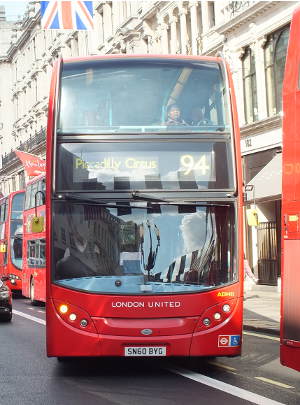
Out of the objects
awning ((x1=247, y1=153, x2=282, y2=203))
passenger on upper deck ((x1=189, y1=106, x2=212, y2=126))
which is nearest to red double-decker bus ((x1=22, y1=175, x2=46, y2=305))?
awning ((x1=247, y1=153, x2=282, y2=203))

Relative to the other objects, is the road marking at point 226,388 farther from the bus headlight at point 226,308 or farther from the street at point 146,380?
the bus headlight at point 226,308

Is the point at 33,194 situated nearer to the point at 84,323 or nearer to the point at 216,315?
the point at 84,323

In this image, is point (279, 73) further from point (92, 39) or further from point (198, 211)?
point (92, 39)

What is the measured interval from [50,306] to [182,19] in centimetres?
2852

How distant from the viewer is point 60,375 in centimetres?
1180

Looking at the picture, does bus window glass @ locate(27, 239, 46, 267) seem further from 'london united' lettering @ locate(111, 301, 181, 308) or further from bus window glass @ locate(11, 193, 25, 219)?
'london united' lettering @ locate(111, 301, 181, 308)

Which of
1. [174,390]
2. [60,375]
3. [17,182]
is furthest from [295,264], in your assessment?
[17,182]

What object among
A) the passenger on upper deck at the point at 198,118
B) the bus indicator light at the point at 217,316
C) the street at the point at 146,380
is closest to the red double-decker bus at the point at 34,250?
the street at the point at 146,380

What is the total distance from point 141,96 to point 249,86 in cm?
→ 2131

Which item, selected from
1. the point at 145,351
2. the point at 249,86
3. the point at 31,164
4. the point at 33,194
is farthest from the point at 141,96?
the point at 31,164

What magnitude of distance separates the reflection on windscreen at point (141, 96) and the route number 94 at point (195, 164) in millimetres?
396

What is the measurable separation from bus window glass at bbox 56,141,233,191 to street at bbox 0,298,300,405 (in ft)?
8.01

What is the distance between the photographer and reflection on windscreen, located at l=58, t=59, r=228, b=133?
11805mm

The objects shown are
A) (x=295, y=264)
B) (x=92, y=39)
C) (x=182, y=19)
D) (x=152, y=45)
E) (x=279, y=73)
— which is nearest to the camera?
(x=295, y=264)
